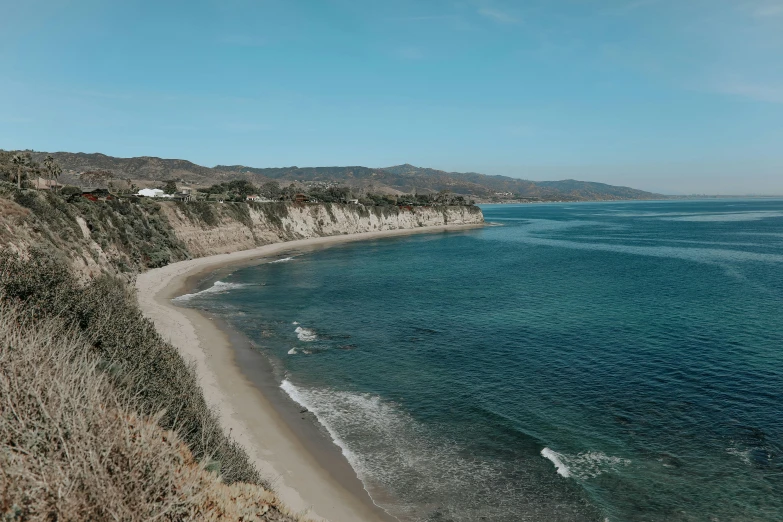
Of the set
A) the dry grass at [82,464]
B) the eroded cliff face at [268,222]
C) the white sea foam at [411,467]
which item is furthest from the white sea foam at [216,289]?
the dry grass at [82,464]

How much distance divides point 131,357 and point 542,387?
886 inches

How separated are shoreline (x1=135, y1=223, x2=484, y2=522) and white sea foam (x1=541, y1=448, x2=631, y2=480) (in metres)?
8.07

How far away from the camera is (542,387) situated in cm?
2972

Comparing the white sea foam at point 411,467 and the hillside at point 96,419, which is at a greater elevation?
the hillside at point 96,419

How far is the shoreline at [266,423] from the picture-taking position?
19727 millimetres

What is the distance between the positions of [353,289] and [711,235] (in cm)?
11312

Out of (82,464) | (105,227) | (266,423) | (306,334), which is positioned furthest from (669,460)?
(105,227)

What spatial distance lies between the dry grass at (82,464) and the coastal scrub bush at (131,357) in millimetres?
3473

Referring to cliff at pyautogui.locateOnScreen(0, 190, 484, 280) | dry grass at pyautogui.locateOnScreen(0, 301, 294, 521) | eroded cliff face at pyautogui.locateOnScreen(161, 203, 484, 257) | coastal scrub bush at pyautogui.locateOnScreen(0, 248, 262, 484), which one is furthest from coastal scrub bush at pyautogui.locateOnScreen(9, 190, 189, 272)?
dry grass at pyautogui.locateOnScreen(0, 301, 294, 521)

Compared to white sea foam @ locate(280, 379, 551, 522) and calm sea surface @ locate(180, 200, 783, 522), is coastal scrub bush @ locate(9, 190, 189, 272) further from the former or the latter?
white sea foam @ locate(280, 379, 551, 522)

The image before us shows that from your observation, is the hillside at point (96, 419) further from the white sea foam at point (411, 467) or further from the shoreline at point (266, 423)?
the white sea foam at point (411, 467)

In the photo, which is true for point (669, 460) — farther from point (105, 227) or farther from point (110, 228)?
point (110, 228)

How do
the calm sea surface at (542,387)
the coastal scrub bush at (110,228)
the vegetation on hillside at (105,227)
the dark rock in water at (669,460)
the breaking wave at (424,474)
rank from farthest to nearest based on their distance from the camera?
the coastal scrub bush at (110,228), the vegetation on hillside at (105,227), the dark rock in water at (669,460), the calm sea surface at (542,387), the breaking wave at (424,474)

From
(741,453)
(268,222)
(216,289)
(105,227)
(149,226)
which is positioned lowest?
(741,453)
